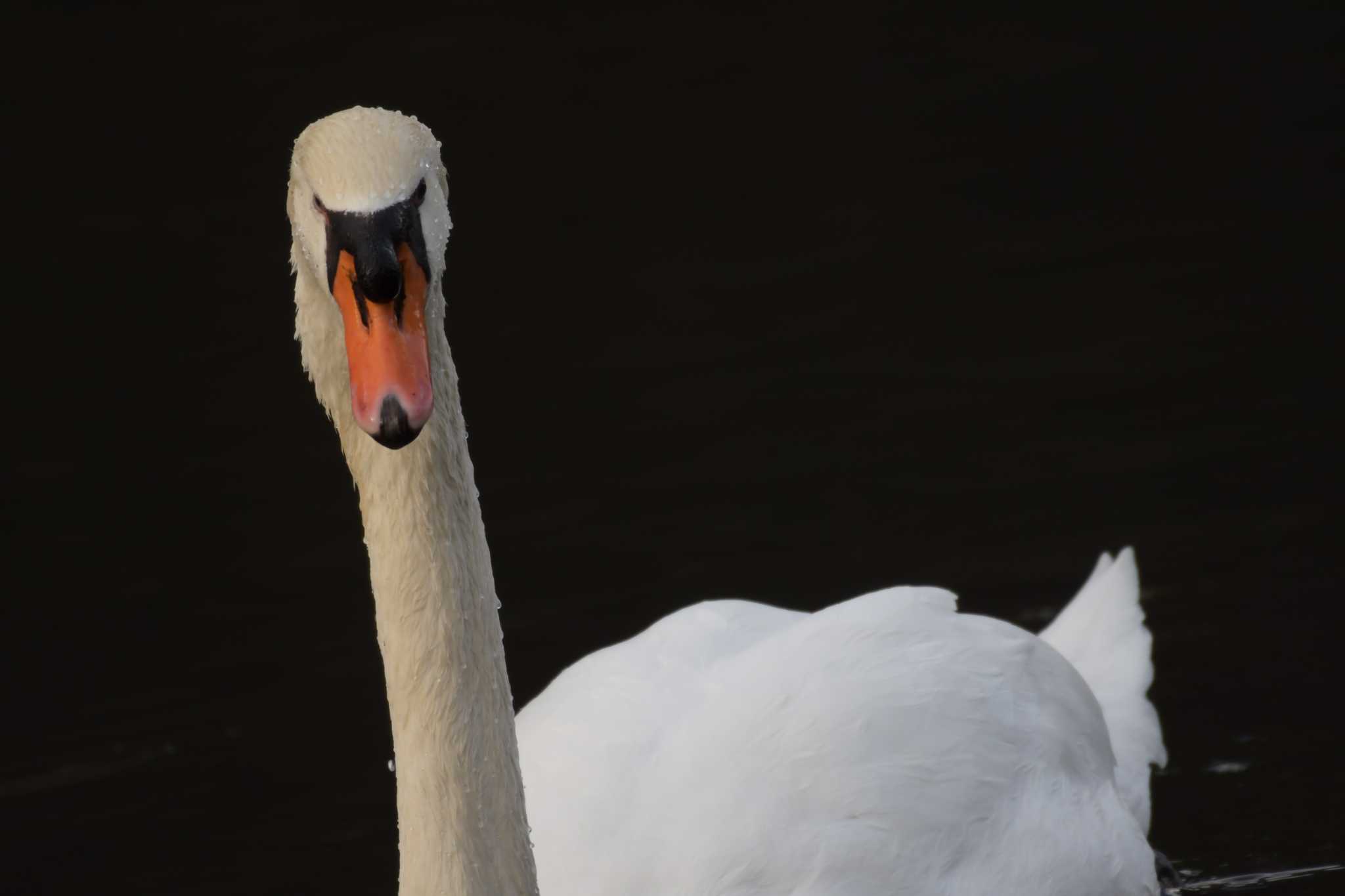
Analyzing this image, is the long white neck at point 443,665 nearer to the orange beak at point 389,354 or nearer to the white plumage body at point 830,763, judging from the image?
the orange beak at point 389,354

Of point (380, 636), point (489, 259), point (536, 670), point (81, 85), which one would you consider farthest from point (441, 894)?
point (81, 85)

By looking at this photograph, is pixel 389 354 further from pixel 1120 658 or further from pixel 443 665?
pixel 1120 658

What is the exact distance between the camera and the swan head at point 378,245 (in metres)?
3.32

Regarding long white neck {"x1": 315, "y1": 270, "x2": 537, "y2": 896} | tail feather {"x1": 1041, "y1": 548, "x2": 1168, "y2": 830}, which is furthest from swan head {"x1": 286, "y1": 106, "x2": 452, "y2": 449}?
tail feather {"x1": 1041, "y1": 548, "x2": 1168, "y2": 830}

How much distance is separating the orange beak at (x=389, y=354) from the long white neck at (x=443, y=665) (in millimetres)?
444

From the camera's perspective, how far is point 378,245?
11.1 ft

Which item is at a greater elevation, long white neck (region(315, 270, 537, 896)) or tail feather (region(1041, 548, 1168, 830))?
long white neck (region(315, 270, 537, 896))

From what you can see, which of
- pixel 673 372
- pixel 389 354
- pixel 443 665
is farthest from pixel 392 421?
pixel 673 372

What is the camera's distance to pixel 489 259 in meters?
10.6

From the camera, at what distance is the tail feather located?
6055 millimetres

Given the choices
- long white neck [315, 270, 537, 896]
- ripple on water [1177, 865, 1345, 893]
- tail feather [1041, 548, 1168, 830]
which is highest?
long white neck [315, 270, 537, 896]

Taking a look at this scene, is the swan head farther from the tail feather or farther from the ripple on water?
the ripple on water

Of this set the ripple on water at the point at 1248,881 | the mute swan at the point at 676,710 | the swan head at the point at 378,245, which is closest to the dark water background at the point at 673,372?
→ the ripple on water at the point at 1248,881

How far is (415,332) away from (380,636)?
844 mm
